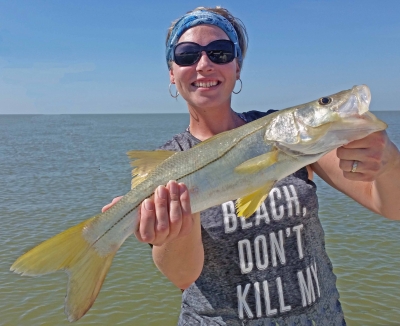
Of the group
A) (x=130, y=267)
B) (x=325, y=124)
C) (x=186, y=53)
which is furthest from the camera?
(x=130, y=267)

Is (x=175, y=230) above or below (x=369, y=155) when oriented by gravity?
below

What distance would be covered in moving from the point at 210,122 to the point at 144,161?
712 millimetres

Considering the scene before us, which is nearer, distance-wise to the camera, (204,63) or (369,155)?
(369,155)

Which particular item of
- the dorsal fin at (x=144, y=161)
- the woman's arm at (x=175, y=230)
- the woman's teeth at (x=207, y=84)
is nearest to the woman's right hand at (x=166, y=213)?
the woman's arm at (x=175, y=230)

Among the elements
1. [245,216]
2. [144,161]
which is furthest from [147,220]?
[245,216]

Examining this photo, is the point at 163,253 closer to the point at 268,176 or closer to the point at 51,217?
the point at 268,176

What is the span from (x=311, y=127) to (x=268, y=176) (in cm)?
43

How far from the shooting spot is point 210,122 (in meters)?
3.33

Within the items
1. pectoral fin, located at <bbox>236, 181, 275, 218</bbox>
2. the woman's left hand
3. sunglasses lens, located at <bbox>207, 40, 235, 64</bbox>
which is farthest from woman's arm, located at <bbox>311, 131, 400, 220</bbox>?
sunglasses lens, located at <bbox>207, 40, 235, 64</bbox>

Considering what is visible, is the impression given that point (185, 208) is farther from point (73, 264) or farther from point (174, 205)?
point (73, 264)

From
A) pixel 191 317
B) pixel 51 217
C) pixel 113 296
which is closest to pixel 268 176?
pixel 191 317

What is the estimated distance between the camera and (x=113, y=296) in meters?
8.69

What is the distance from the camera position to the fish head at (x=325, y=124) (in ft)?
7.67

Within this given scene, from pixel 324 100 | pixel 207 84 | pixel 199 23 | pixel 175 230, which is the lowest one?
pixel 175 230
